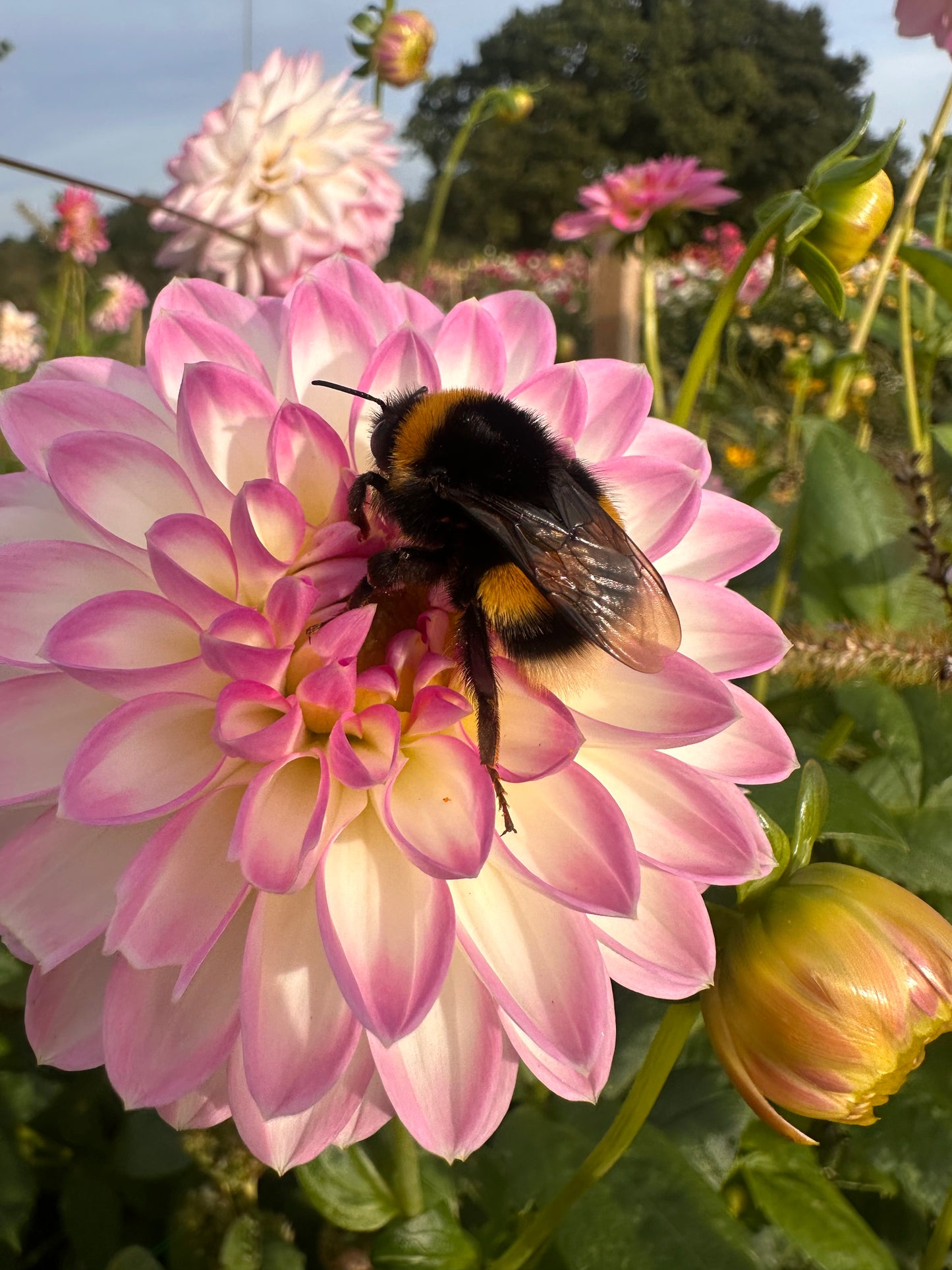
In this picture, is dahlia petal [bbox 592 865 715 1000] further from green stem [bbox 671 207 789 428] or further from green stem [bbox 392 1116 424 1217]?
green stem [bbox 671 207 789 428]

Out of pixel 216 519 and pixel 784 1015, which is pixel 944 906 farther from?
pixel 216 519

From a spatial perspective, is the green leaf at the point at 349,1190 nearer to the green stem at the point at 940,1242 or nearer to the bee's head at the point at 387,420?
the green stem at the point at 940,1242

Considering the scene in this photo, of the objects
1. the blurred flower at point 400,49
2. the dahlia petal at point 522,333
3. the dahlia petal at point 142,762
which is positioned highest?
the blurred flower at point 400,49

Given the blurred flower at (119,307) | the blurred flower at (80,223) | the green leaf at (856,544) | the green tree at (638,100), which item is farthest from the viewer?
the green tree at (638,100)

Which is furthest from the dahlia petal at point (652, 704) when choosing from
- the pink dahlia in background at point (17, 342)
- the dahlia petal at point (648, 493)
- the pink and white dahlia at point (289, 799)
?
the pink dahlia in background at point (17, 342)

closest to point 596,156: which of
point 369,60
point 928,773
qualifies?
point 369,60

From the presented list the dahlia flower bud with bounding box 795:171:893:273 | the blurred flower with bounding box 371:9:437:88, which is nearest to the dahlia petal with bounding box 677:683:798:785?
the dahlia flower bud with bounding box 795:171:893:273

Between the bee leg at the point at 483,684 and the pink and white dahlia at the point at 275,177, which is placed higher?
the pink and white dahlia at the point at 275,177
